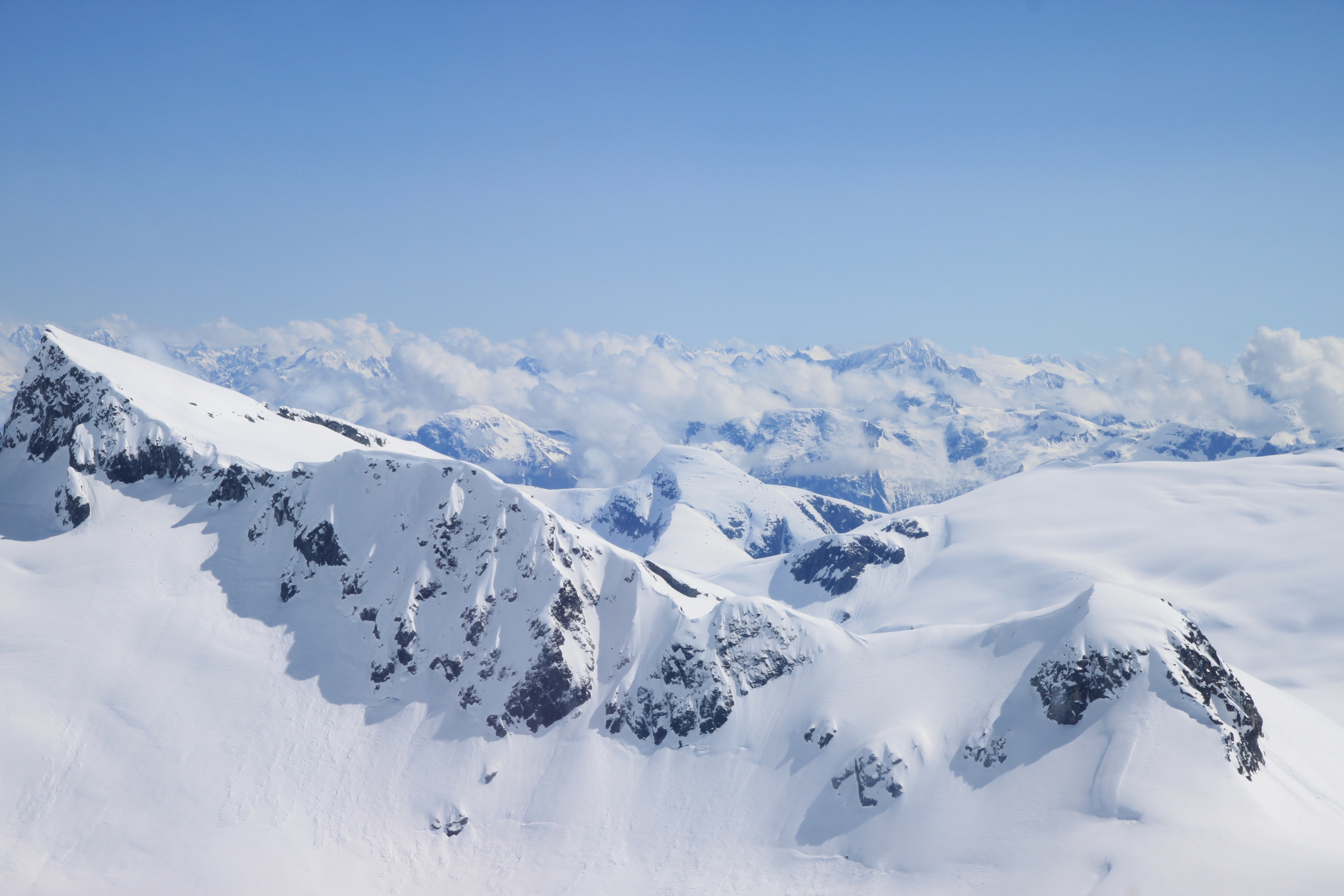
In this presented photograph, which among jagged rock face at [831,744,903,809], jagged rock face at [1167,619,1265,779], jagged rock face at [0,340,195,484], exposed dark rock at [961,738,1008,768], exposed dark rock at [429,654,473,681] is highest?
jagged rock face at [1167,619,1265,779]

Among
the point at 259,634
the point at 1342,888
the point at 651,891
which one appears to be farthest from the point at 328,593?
the point at 1342,888

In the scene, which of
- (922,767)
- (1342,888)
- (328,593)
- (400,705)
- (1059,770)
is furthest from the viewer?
(328,593)

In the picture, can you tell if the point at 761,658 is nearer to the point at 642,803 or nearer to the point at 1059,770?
the point at 642,803

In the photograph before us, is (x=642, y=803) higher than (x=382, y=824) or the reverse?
higher

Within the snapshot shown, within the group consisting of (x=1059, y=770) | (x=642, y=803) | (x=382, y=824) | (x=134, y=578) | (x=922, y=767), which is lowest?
(x=382, y=824)

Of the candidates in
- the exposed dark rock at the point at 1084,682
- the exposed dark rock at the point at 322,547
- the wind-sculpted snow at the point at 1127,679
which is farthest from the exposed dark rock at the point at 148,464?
the exposed dark rock at the point at 1084,682

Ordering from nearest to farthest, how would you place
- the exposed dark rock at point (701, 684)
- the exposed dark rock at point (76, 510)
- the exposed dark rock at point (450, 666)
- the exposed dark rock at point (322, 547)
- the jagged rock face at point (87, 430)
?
1. the exposed dark rock at point (701, 684)
2. the exposed dark rock at point (450, 666)
3. the exposed dark rock at point (76, 510)
4. the exposed dark rock at point (322, 547)
5. the jagged rock face at point (87, 430)

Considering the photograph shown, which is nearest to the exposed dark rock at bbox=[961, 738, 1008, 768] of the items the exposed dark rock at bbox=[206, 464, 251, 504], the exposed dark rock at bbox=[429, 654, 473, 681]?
the exposed dark rock at bbox=[429, 654, 473, 681]

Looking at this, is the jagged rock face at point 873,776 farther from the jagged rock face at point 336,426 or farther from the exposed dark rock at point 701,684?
the jagged rock face at point 336,426

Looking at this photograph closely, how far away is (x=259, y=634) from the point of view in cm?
12950

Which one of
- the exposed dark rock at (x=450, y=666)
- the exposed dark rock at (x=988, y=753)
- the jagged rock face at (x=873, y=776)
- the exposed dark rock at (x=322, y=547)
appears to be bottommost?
the exposed dark rock at (x=450, y=666)

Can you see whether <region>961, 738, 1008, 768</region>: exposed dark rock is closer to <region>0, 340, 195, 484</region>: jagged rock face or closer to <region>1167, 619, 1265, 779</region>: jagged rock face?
<region>1167, 619, 1265, 779</region>: jagged rock face

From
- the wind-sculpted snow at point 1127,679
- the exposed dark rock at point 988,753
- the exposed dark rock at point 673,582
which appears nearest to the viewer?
the wind-sculpted snow at point 1127,679

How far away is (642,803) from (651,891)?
552 inches
